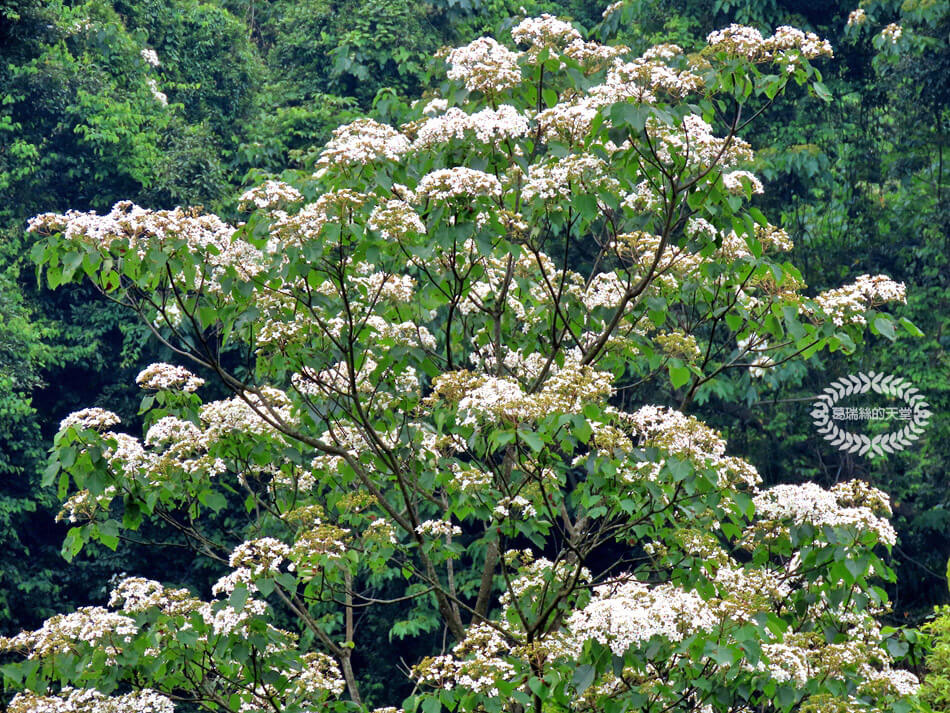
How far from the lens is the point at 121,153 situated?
1424 cm

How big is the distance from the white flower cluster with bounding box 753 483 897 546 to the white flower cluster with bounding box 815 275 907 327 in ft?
2.73

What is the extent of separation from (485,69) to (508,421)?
1.81 meters

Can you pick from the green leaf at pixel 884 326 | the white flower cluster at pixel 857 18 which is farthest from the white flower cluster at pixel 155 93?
the green leaf at pixel 884 326

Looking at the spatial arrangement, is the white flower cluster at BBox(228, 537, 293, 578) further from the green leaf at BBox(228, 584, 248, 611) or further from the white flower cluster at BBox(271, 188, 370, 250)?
the white flower cluster at BBox(271, 188, 370, 250)

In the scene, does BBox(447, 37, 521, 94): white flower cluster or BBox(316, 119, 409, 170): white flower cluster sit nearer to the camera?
BBox(316, 119, 409, 170): white flower cluster

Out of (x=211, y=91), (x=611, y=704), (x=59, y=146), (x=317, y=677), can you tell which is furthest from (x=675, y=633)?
(x=211, y=91)

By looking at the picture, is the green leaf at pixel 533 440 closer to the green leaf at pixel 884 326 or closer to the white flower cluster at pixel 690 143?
the white flower cluster at pixel 690 143

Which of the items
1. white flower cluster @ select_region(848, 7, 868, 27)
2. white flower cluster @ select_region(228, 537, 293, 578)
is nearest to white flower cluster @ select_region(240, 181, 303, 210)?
white flower cluster @ select_region(228, 537, 293, 578)

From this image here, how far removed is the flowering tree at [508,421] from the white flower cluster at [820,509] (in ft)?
0.06

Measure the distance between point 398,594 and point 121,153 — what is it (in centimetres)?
675

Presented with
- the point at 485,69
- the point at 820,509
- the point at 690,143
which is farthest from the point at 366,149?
the point at 820,509

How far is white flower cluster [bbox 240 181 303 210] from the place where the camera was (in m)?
5.20

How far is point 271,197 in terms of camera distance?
5246 millimetres

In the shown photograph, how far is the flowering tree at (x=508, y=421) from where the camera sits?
15.6 ft
